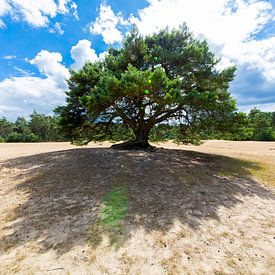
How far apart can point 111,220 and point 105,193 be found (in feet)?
4.67

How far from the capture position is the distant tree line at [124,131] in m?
11.2

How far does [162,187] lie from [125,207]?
1.80 m

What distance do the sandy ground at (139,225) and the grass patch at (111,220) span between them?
1.5 inches

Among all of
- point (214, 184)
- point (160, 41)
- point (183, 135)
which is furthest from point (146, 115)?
point (214, 184)

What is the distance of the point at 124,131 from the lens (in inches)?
557

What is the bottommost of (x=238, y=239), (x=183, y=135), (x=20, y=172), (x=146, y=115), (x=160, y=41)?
(x=238, y=239)

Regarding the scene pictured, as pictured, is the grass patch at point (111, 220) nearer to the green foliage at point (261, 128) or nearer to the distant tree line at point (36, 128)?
the green foliage at point (261, 128)

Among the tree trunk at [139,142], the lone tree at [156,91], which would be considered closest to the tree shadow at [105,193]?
the lone tree at [156,91]

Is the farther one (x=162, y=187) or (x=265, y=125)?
(x=265, y=125)

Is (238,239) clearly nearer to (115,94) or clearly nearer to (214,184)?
(214,184)

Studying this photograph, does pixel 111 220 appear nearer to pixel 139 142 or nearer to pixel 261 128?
pixel 139 142

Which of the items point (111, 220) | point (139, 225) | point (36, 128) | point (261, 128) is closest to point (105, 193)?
point (111, 220)

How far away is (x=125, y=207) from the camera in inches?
182

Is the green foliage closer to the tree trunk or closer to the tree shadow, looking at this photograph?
the tree trunk
